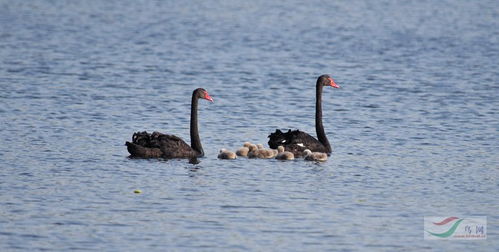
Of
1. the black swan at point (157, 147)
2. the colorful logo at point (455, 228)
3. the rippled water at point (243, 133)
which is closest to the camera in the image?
the colorful logo at point (455, 228)

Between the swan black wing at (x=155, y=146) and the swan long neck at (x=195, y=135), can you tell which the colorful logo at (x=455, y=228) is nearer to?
the swan black wing at (x=155, y=146)

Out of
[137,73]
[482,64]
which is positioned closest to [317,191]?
[137,73]

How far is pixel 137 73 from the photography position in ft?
93.6

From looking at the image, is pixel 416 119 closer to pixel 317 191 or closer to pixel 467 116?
pixel 467 116

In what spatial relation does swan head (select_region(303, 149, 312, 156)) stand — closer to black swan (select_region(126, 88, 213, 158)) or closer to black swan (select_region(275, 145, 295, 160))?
black swan (select_region(275, 145, 295, 160))

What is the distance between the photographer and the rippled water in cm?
1220

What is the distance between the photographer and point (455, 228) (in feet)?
40.6

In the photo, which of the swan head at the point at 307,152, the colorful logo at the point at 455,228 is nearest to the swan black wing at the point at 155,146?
the swan head at the point at 307,152

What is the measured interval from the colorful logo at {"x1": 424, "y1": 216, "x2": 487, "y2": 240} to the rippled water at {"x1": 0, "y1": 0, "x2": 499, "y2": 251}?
0.12 meters

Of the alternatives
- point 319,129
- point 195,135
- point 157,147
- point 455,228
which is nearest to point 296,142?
point 319,129

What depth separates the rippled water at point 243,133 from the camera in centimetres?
1220

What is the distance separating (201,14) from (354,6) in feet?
29.7

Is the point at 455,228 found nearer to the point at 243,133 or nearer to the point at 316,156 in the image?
the point at 316,156

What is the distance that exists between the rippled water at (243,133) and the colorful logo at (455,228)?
0.12m
